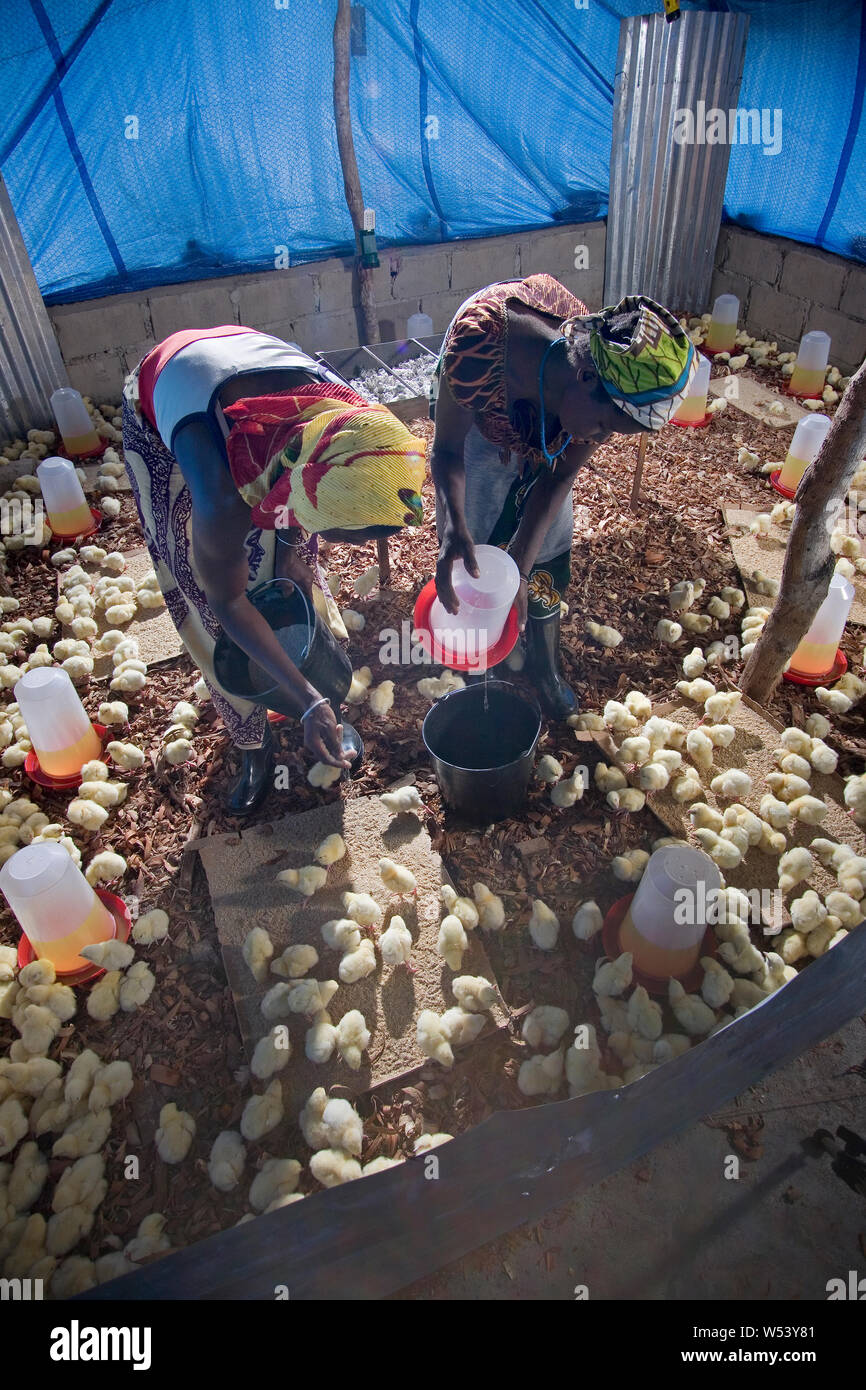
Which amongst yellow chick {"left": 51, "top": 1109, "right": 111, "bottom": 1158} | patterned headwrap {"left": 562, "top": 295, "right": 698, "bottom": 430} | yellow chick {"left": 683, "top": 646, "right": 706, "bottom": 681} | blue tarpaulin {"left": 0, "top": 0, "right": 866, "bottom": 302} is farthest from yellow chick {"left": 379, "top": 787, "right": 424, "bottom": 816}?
blue tarpaulin {"left": 0, "top": 0, "right": 866, "bottom": 302}

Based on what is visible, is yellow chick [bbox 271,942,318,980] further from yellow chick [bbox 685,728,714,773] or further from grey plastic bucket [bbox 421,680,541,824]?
yellow chick [bbox 685,728,714,773]

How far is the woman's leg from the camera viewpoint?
2.68 m

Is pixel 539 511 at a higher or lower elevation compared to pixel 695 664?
higher

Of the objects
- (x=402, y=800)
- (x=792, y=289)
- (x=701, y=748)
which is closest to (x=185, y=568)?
(x=402, y=800)

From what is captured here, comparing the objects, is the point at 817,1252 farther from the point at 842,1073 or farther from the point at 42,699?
the point at 42,699

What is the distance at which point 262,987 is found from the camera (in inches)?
100

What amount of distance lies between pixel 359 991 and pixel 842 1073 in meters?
1.46

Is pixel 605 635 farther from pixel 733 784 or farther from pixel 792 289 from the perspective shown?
pixel 792 289

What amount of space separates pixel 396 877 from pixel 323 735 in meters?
0.55

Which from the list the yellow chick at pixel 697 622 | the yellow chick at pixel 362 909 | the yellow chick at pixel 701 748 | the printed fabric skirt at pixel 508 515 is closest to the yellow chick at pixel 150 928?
the yellow chick at pixel 362 909

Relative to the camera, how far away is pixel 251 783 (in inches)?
123

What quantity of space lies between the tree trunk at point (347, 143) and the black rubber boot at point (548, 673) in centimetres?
371

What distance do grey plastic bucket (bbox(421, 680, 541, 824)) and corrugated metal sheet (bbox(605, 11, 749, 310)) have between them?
17.8 feet
